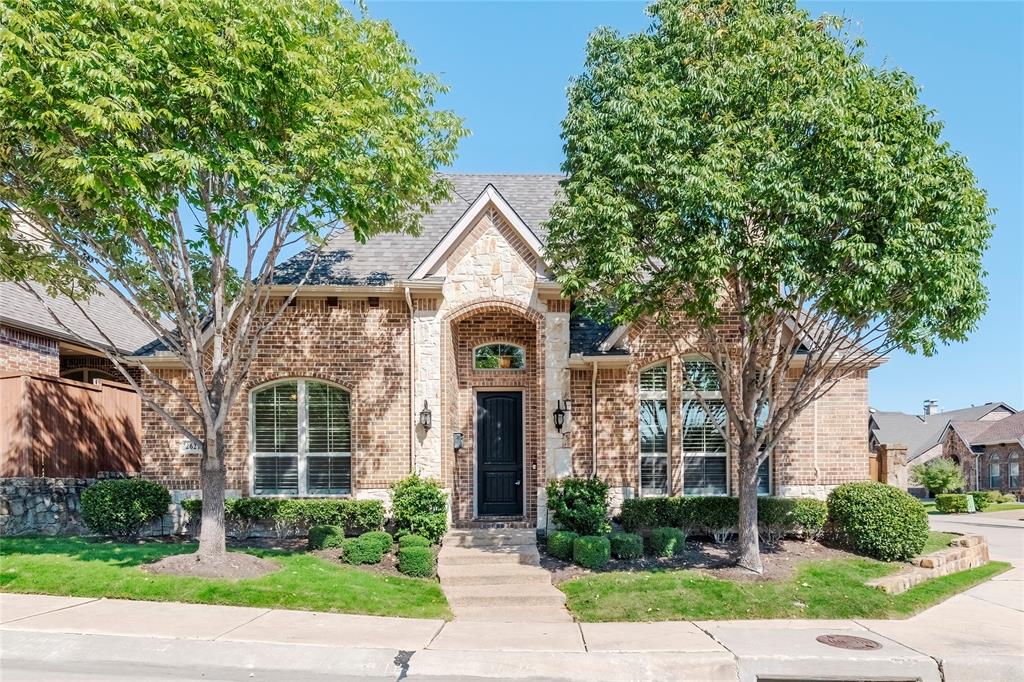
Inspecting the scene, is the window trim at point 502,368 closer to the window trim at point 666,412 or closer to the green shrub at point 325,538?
the window trim at point 666,412

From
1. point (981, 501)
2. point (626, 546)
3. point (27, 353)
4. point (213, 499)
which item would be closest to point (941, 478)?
point (981, 501)

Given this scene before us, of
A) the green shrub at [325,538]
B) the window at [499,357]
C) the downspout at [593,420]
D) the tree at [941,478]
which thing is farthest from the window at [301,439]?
the tree at [941,478]

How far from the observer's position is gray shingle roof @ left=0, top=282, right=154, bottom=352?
15.6 meters

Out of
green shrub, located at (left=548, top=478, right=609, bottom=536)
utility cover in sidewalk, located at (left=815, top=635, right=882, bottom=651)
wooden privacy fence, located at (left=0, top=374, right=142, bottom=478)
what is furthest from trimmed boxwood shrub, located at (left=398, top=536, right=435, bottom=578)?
wooden privacy fence, located at (left=0, top=374, right=142, bottom=478)

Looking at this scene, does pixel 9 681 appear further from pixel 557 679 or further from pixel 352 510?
pixel 352 510

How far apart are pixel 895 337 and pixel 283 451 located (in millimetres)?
10555

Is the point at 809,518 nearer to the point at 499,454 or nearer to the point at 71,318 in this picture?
the point at 499,454

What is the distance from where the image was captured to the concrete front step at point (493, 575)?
33.4 feet

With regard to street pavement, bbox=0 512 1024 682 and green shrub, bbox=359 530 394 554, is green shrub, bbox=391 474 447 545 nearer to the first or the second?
green shrub, bbox=359 530 394 554

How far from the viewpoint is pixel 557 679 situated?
262 inches

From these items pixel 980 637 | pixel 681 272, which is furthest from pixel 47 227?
pixel 980 637

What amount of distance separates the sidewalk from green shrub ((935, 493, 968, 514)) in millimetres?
26123

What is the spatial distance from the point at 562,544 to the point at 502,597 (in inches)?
79.0

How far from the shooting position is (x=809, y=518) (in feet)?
41.7
